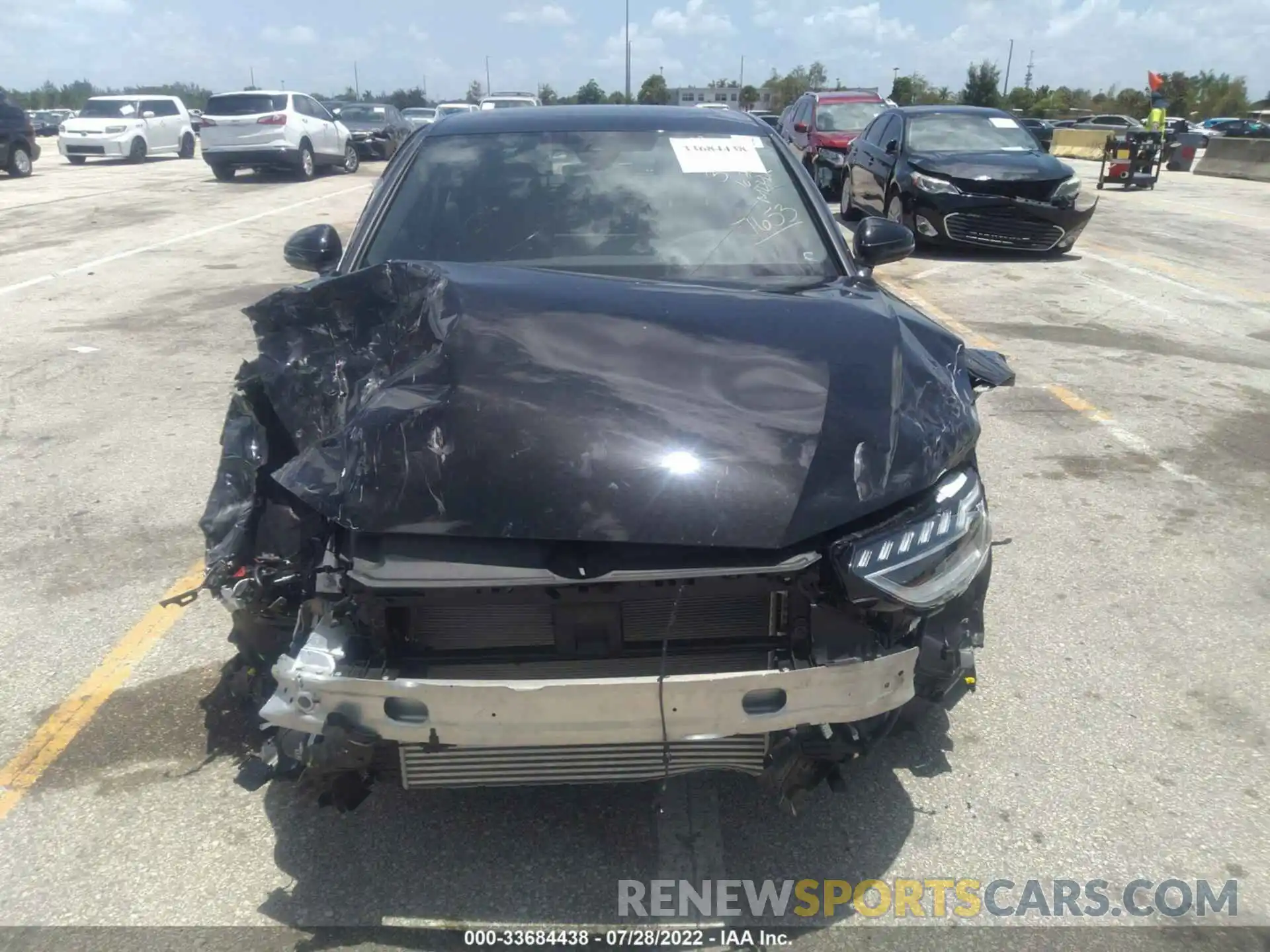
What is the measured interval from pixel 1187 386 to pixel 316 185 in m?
18.9

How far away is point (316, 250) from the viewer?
4121 mm

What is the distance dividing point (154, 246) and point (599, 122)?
35.6 ft

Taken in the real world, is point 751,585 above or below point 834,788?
above

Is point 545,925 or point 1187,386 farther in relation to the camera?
point 1187,386

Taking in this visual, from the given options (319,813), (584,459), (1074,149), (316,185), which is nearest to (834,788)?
(584,459)

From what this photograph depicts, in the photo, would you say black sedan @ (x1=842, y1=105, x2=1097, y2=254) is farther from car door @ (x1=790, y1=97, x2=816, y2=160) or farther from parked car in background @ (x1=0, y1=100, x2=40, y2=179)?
parked car in background @ (x1=0, y1=100, x2=40, y2=179)

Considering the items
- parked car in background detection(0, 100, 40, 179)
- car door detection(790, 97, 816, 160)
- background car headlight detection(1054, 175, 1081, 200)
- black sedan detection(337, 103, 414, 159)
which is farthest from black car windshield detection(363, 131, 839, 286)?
black sedan detection(337, 103, 414, 159)

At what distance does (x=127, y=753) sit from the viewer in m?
3.23

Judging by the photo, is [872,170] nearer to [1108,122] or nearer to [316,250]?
[316,250]

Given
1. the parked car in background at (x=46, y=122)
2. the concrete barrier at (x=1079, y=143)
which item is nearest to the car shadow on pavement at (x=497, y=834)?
the concrete barrier at (x=1079, y=143)

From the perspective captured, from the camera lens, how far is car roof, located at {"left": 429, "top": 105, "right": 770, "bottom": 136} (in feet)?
14.3

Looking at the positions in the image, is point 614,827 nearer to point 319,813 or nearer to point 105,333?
point 319,813

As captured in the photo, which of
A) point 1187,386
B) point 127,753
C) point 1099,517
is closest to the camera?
point 127,753

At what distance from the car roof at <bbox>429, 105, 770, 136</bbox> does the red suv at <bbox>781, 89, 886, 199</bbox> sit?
12.5 m
